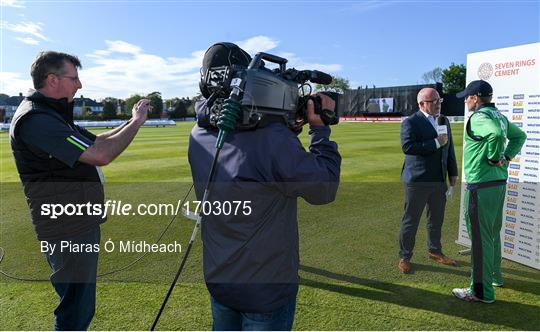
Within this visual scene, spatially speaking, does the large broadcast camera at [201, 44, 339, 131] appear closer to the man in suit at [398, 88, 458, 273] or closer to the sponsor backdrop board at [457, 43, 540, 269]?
the man in suit at [398, 88, 458, 273]

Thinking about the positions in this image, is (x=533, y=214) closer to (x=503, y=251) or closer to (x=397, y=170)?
(x=503, y=251)

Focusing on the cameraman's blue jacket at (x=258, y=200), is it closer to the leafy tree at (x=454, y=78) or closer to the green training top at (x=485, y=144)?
the green training top at (x=485, y=144)

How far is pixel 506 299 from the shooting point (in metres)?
4.15

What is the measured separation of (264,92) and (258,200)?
0.50 meters

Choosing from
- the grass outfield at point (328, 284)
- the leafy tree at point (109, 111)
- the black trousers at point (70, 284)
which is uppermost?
the leafy tree at point (109, 111)

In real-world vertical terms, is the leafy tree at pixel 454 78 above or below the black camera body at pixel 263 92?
above

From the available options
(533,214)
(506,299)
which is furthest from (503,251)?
(506,299)

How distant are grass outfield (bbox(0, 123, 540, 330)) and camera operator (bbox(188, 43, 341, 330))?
5.88 ft

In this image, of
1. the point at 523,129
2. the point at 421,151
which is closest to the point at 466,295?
the point at 421,151

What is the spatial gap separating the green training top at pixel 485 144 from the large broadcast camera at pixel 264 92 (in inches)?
101

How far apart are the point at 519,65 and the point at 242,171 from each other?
476 centimetres

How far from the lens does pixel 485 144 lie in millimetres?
3973

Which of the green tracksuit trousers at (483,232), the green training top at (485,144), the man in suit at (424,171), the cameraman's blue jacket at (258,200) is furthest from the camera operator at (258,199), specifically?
the man in suit at (424,171)

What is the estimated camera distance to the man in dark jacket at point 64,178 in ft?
8.68
